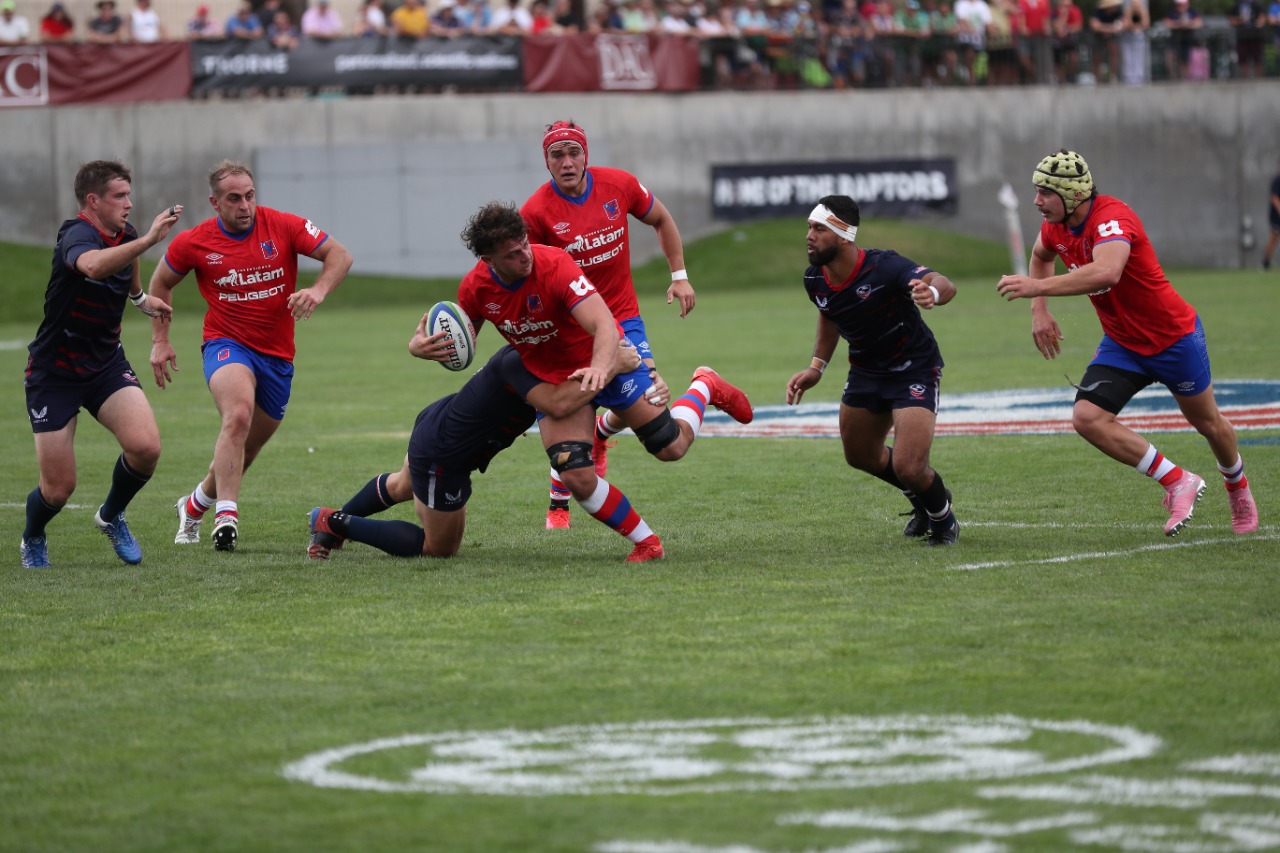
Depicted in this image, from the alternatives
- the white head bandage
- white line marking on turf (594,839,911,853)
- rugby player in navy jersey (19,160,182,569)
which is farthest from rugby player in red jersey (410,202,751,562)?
white line marking on turf (594,839,911,853)

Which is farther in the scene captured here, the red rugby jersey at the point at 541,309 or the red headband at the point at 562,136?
the red headband at the point at 562,136

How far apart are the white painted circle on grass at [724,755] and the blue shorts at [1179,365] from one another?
4.13m

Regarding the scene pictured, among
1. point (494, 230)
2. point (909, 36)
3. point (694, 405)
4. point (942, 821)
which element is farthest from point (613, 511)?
point (909, 36)

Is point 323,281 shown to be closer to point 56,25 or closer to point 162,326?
point 162,326

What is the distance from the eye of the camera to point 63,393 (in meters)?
9.37

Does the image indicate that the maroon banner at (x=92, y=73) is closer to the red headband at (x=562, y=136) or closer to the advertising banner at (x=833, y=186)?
the advertising banner at (x=833, y=186)

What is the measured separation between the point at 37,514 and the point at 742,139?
3277 centimetres

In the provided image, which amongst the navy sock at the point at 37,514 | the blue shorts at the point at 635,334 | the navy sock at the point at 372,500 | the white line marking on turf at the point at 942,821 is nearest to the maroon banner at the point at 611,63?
the blue shorts at the point at 635,334

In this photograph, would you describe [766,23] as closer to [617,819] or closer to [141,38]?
[141,38]

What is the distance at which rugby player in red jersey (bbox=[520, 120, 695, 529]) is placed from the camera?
10.4m

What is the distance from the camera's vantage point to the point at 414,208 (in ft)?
127

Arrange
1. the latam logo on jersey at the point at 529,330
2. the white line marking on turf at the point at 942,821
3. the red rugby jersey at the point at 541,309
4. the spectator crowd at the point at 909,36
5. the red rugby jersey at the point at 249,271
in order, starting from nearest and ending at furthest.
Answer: the white line marking on turf at the point at 942,821, the red rugby jersey at the point at 541,309, the latam logo on jersey at the point at 529,330, the red rugby jersey at the point at 249,271, the spectator crowd at the point at 909,36

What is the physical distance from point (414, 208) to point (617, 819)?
115 ft

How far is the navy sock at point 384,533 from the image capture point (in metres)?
9.17
